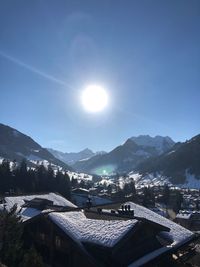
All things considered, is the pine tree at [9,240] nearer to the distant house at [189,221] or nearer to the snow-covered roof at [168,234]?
the snow-covered roof at [168,234]

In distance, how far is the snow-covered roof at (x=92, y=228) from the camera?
71.6 feet

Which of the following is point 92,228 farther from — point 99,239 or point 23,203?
point 23,203

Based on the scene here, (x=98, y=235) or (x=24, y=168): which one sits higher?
(x=24, y=168)

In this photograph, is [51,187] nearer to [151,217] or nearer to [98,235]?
[151,217]

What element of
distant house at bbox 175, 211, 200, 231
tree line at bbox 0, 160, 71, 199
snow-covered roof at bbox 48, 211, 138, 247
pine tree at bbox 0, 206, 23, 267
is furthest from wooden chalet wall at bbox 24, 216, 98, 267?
tree line at bbox 0, 160, 71, 199

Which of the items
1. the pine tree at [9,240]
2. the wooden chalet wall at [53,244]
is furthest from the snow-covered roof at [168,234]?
the pine tree at [9,240]

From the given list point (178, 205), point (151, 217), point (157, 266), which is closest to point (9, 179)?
point (178, 205)

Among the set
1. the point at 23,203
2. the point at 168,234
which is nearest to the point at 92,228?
the point at 168,234

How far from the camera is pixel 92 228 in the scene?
78.6 feet

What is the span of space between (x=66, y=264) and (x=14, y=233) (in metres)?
4.53

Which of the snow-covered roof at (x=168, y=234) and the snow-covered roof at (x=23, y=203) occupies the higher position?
the snow-covered roof at (x=23, y=203)

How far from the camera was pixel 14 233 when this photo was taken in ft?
81.1

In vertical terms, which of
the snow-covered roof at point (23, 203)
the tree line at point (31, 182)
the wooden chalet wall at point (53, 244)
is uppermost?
the tree line at point (31, 182)

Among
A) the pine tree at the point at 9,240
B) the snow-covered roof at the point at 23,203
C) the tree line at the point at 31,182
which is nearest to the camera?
the pine tree at the point at 9,240
